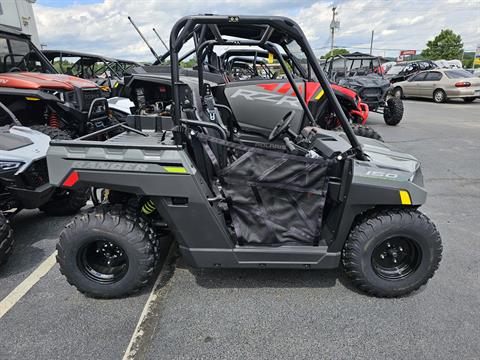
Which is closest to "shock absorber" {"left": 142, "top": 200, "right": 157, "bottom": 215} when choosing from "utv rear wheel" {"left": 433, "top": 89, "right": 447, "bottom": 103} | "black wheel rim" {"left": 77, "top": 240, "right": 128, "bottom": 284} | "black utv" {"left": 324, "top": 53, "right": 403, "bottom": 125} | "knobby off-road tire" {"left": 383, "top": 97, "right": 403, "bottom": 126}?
"black wheel rim" {"left": 77, "top": 240, "right": 128, "bottom": 284}

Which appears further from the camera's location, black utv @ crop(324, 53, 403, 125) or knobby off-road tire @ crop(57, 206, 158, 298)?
black utv @ crop(324, 53, 403, 125)

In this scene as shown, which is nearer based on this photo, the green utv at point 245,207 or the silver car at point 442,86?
the green utv at point 245,207

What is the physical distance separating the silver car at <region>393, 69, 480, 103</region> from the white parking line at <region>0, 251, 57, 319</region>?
16.1 m

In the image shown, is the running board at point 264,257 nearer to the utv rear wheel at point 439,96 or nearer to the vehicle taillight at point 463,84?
the vehicle taillight at point 463,84

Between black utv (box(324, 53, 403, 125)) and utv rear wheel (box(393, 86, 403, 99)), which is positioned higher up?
black utv (box(324, 53, 403, 125))

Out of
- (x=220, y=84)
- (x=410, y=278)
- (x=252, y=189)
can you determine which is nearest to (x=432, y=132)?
(x=220, y=84)

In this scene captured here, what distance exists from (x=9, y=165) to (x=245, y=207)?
7.35 feet

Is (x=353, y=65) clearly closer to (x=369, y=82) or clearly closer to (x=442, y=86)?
(x=369, y=82)

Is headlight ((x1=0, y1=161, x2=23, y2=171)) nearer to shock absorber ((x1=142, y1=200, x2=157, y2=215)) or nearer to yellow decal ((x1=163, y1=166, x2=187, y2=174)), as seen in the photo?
shock absorber ((x1=142, y1=200, x2=157, y2=215))

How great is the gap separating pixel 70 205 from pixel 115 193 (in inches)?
57.1

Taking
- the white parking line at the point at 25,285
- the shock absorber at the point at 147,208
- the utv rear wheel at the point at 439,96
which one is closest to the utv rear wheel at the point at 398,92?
the utv rear wheel at the point at 439,96

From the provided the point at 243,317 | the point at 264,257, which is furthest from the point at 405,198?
the point at 243,317

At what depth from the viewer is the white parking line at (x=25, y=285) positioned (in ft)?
8.43

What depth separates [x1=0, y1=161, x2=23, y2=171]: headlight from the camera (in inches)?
121
